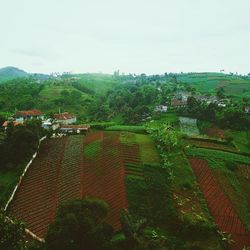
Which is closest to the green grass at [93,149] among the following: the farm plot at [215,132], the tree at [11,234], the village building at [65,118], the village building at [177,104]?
the tree at [11,234]

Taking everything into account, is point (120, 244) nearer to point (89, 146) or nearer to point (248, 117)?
point (89, 146)

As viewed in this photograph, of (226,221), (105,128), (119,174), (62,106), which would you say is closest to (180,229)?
(226,221)

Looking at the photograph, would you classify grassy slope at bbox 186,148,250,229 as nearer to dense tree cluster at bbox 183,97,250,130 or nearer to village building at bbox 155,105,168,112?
dense tree cluster at bbox 183,97,250,130

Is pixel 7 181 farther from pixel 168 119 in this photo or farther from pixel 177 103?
pixel 177 103

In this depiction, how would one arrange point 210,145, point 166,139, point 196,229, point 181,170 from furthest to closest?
point 210,145 → point 166,139 → point 181,170 → point 196,229

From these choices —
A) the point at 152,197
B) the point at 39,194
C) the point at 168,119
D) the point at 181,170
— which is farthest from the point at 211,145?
the point at 39,194

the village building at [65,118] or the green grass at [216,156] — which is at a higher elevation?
the green grass at [216,156]

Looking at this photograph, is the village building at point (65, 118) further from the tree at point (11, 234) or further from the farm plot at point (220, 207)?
the tree at point (11, 234)
